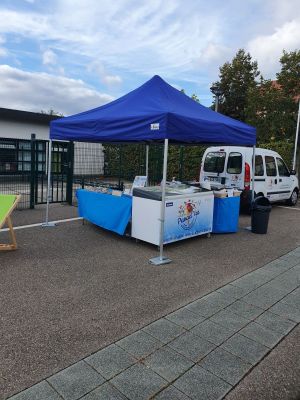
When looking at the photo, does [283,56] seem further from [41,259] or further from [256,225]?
[41,259]

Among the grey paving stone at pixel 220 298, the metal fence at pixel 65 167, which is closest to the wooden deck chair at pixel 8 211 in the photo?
the metal fence at pixel 65 167

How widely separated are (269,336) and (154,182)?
8603mm

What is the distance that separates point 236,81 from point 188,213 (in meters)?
21.6

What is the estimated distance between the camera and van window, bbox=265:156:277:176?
962 centimetres

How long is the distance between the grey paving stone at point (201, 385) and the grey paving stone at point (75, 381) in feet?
1.98

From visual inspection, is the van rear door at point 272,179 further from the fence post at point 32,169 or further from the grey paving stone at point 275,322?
the grey paving stone at point 275,322

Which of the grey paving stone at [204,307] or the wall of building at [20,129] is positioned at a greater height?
the wall of building at [20,129]

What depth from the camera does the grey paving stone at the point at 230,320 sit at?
3.38m

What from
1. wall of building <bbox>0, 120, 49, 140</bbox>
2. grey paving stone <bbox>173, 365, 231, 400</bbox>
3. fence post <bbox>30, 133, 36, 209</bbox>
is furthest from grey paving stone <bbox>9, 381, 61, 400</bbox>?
wall of building <bbox>0, 120, 49, 140</bbox>

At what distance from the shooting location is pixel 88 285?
165 inches

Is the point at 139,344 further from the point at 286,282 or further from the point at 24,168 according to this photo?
the point at 24,168

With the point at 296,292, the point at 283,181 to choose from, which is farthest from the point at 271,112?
the point at 296,292

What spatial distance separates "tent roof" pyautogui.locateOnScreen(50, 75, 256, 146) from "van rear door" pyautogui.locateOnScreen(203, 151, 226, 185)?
2473 millimetres

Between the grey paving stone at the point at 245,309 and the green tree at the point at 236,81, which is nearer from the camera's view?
the grey paving stone at the point at 245,309
